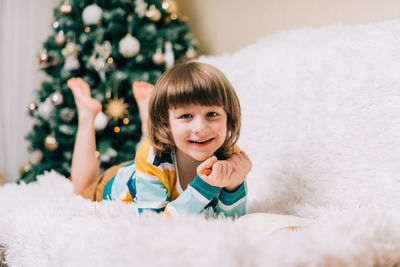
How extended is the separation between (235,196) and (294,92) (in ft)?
1.36

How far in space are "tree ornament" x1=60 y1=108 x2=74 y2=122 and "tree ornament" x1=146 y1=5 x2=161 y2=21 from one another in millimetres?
606

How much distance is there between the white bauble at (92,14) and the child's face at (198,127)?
38.5 inches

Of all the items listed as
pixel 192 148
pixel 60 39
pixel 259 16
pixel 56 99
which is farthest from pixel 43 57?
pixel 192 148

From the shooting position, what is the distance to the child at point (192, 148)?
727mm

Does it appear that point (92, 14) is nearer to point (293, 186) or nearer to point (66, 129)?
point (66, 129)

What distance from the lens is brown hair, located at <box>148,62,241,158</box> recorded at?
0.73 meters

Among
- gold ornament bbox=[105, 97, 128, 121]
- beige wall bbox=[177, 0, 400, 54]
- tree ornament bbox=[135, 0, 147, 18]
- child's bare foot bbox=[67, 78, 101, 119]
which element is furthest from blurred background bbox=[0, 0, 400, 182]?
child's bare foot bbox=[67, 78, 101, 119]

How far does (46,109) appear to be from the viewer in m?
1.54

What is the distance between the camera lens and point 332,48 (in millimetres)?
972

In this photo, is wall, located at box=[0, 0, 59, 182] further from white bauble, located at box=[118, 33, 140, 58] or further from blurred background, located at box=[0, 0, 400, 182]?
white bauble, located at box=[118, 33, 140, 58]

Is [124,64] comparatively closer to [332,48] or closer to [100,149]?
[100,149]

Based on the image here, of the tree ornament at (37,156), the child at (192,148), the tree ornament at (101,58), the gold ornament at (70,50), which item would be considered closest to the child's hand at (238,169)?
the child at (192,148)

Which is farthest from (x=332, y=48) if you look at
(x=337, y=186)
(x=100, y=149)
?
(x=100, y=149)

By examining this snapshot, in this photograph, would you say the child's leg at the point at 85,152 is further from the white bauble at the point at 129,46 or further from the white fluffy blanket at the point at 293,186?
the white bauble at the point at 129,46
